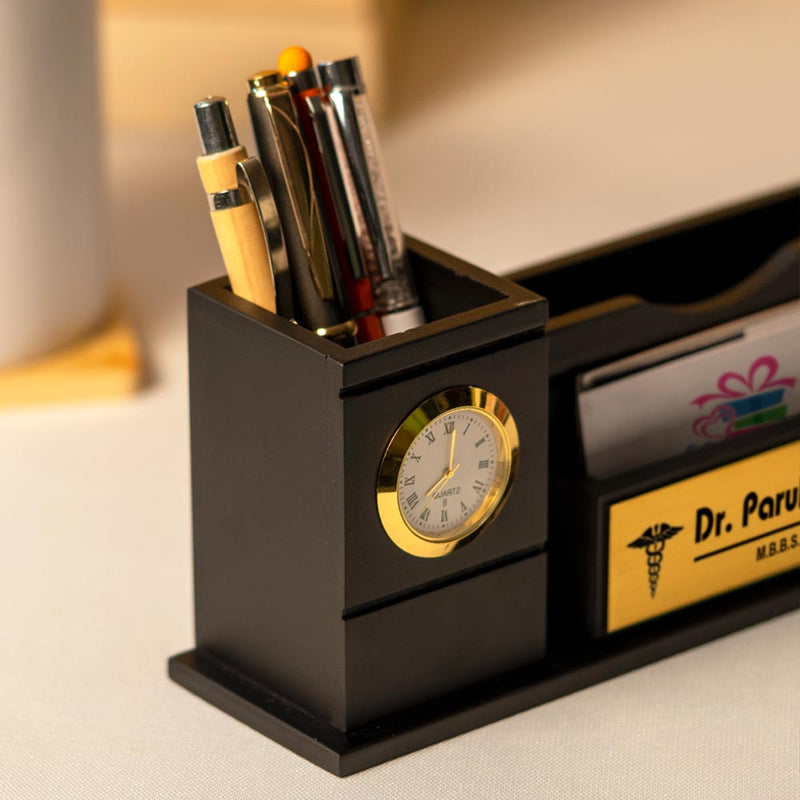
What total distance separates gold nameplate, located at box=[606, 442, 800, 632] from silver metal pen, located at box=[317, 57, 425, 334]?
0.10 m

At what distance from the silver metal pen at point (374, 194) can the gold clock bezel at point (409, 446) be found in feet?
0.17

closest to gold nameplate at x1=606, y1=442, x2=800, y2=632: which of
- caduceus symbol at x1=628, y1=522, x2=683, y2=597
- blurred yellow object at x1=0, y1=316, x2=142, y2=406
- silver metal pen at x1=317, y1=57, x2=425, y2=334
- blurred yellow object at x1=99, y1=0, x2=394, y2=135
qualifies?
caduceus symbol at x1=628, y1=522, x2=683, y2=597

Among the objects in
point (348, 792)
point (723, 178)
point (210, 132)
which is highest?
point (210, 132)

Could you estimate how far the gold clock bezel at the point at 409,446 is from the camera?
1.68 feet

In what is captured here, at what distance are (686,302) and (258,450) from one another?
235 mm

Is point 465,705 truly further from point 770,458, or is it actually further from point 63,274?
point 63,274

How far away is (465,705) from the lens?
56 cm

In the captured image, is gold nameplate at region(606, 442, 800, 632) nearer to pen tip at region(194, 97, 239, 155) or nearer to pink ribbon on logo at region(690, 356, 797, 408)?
pink ribbon on logo at region(690, 356, 797, 408)

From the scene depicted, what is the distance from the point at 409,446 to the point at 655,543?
0.11 m

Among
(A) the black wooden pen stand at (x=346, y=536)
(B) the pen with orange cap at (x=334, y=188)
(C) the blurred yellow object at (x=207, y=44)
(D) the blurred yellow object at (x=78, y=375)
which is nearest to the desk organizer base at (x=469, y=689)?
(A) the black wooden pen stand at (x=346, y=536)

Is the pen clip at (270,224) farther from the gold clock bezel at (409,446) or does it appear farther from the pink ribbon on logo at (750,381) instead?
the pink ribbon on logo at (750,381)

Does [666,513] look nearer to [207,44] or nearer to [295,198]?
[295,198]

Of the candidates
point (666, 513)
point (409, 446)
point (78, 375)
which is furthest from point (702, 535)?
point (78, 375)

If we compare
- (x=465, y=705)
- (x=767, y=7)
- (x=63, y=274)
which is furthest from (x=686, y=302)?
(x=767, y=7)
